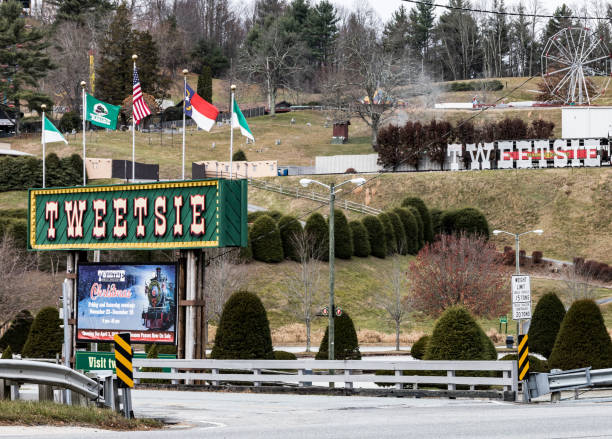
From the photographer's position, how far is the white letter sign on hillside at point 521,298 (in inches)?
982

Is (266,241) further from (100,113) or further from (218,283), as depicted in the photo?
(100,113)

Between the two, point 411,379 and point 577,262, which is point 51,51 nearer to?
point 577,262

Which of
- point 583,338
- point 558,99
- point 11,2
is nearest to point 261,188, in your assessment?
point 11,2

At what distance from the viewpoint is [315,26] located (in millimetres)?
174625

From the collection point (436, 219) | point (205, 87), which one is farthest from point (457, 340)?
point (205, 87)

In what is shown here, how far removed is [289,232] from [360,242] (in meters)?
7.76

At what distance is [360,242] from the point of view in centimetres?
7325

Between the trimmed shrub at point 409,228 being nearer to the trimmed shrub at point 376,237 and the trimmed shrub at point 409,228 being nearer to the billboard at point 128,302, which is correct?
the trimmed shrub at point 376,237

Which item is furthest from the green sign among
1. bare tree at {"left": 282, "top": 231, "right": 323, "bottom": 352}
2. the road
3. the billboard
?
bare tree at {"left": 282, "top": 231, "right": 323, "bottom": 352}

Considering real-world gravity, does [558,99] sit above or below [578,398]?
above

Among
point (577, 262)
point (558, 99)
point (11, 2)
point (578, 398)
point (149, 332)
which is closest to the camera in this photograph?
point (578, 398)

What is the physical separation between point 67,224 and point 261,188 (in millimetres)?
60774

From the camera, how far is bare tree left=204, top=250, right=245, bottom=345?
54.7 m

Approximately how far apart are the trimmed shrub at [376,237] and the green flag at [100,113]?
3933 centimetres
